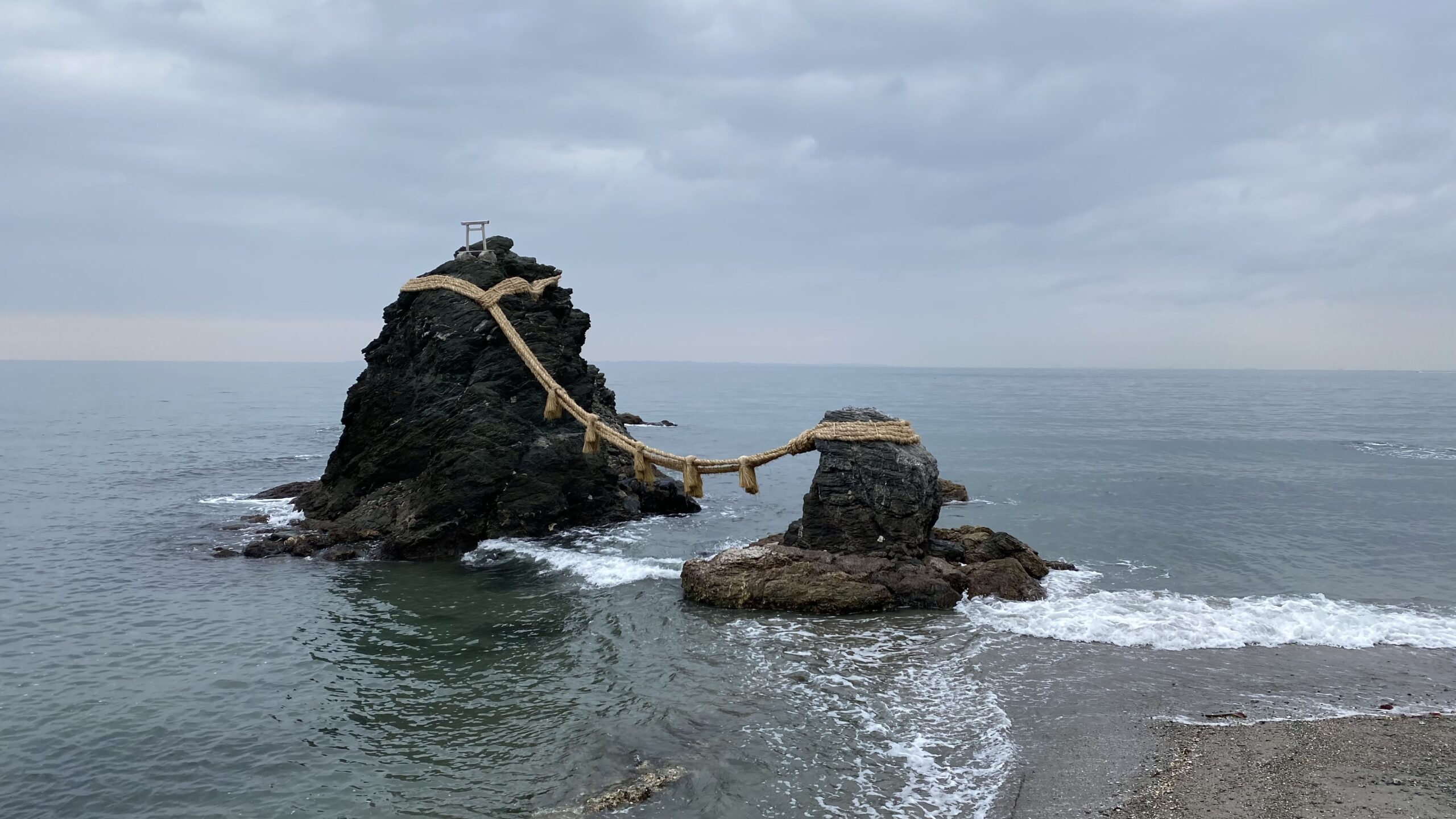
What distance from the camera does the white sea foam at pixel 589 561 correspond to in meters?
16.4

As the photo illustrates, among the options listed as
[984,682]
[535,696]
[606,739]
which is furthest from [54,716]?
[984,682]

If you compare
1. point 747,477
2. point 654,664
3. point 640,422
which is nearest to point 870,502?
point 747,477

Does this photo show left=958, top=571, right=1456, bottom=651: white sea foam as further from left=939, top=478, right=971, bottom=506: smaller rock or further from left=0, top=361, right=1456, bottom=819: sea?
left=939, top=478, right=971, bottom=506: smaller rock

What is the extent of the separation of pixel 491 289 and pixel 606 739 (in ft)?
47.1

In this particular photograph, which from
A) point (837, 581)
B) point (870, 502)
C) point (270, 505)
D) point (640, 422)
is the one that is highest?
point (870, 502)

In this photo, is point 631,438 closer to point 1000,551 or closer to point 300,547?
point 300,547

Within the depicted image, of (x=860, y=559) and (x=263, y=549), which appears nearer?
(x=860, y=559)

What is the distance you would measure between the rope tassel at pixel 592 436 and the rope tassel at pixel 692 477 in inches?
110

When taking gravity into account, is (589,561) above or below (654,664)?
above

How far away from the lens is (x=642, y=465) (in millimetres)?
17656

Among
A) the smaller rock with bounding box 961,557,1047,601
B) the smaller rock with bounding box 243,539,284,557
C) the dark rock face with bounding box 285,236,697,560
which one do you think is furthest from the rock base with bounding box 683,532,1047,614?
the smaller rock with bounding box 243,539,284,557

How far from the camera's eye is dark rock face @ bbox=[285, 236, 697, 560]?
755 inches


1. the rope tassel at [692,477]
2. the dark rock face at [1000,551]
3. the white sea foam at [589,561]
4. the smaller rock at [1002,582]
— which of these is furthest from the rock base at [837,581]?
the rope tassel at [692,477]

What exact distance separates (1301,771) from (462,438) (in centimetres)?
1679
